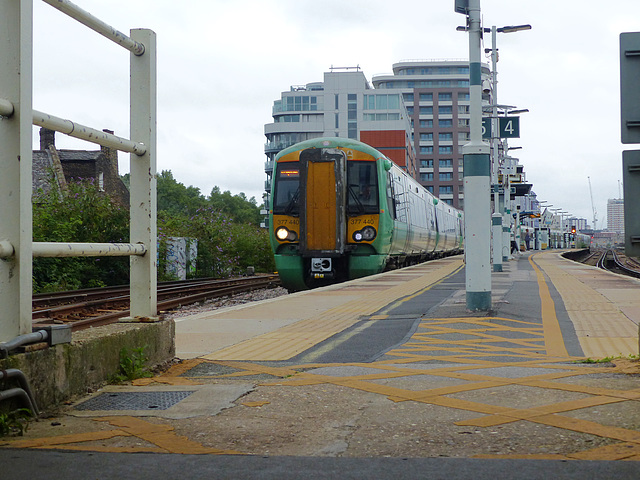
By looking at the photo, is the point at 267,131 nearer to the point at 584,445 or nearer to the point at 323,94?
the point at 323,94

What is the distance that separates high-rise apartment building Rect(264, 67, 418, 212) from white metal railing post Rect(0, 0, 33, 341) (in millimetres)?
97751

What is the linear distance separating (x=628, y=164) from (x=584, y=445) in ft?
6.49

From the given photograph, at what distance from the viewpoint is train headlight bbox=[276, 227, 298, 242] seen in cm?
1889

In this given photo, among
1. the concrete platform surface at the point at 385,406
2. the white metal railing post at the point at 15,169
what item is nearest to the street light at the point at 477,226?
the concrete platform surface at the point at 385,406

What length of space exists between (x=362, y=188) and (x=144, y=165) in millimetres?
13727

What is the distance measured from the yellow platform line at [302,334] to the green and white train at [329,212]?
5.19m

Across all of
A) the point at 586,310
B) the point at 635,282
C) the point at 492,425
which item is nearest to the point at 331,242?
the point at 635,282

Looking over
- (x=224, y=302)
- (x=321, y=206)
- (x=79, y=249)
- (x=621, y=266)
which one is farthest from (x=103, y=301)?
(x=621, y=266)

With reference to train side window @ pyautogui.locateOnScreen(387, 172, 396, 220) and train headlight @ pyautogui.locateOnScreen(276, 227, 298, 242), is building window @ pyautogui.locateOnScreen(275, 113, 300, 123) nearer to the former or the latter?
train side window @ pyautogui.locateOnScreen(387, 172, 396, 220)

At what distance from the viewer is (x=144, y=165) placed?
5.76 m

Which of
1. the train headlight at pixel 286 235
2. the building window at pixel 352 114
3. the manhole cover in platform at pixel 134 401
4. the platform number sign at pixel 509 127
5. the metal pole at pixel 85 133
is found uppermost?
the building window at pixel 352 114

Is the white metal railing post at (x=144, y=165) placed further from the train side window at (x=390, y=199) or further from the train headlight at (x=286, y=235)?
the train side window at (x=390, y=199)

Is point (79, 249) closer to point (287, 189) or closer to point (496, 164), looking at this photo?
point (287, 189)

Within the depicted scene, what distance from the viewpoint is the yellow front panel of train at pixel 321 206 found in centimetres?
1845
